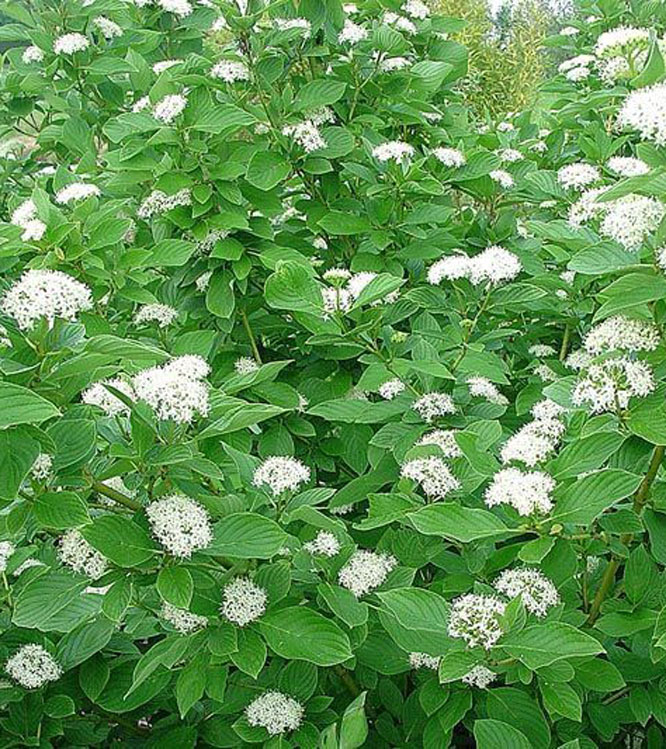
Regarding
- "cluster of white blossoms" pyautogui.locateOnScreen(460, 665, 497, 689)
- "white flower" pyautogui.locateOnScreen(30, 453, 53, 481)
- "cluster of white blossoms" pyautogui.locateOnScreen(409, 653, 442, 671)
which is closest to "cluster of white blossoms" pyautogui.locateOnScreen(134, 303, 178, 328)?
"white flower" pyautogui.locateOnScreen(30, 453, 53, 481)

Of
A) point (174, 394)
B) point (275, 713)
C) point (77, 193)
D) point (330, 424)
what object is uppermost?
point (174, 394)

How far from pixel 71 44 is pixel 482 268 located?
1.43 m

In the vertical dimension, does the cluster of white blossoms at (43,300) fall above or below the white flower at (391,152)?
above

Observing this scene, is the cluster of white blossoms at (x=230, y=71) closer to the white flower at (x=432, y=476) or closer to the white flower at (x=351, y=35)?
the white flower at (x=351, y=35)

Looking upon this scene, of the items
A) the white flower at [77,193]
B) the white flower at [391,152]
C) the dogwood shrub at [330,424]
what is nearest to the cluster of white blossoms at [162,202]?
the dogwood shrub at [330,424]

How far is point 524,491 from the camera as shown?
1.32 meters

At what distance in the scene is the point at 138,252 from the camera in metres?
1.90

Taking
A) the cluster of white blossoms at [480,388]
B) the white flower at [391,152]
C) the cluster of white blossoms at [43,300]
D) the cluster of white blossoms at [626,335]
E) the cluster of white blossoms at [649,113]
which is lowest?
the cluster of white blossoms at [480,388]

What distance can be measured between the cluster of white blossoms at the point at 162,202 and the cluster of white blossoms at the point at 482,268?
559mm

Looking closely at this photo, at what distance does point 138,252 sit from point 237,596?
813 mm

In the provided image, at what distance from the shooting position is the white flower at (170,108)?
1949 millimetres

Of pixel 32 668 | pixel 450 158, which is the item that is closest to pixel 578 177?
pixel 450 158

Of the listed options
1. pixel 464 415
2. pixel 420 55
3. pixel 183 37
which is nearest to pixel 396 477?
pixel 464 415

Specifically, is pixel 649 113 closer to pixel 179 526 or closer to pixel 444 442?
pixel 444 442
